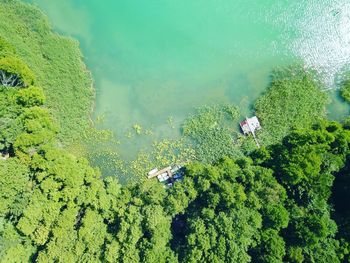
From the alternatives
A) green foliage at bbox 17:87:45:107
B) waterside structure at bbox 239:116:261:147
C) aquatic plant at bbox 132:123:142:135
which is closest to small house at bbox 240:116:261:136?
waterside structure at bbox 239:116:261:147

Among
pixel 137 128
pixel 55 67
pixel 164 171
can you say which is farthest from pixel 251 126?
pixel 55 67

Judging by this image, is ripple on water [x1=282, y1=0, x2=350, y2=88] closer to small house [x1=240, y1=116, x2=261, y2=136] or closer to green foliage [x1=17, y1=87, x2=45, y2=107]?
small house [x1=240, y1=116, x2=261, y2=136]

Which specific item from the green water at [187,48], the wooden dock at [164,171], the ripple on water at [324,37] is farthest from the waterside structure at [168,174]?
the ripple on water at [324,37]

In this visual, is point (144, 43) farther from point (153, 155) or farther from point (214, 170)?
point (214, 170)

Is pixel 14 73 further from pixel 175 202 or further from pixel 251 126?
pixel 251 126

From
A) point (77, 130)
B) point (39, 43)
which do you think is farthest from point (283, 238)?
point (39, 43)

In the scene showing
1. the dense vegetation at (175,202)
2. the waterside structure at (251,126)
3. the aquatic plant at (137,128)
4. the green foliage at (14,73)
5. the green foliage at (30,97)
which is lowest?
the dense vegetation at (175,202)

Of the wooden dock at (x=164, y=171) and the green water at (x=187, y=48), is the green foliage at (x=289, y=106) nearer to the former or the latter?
the green water at (x=187, y=48)
